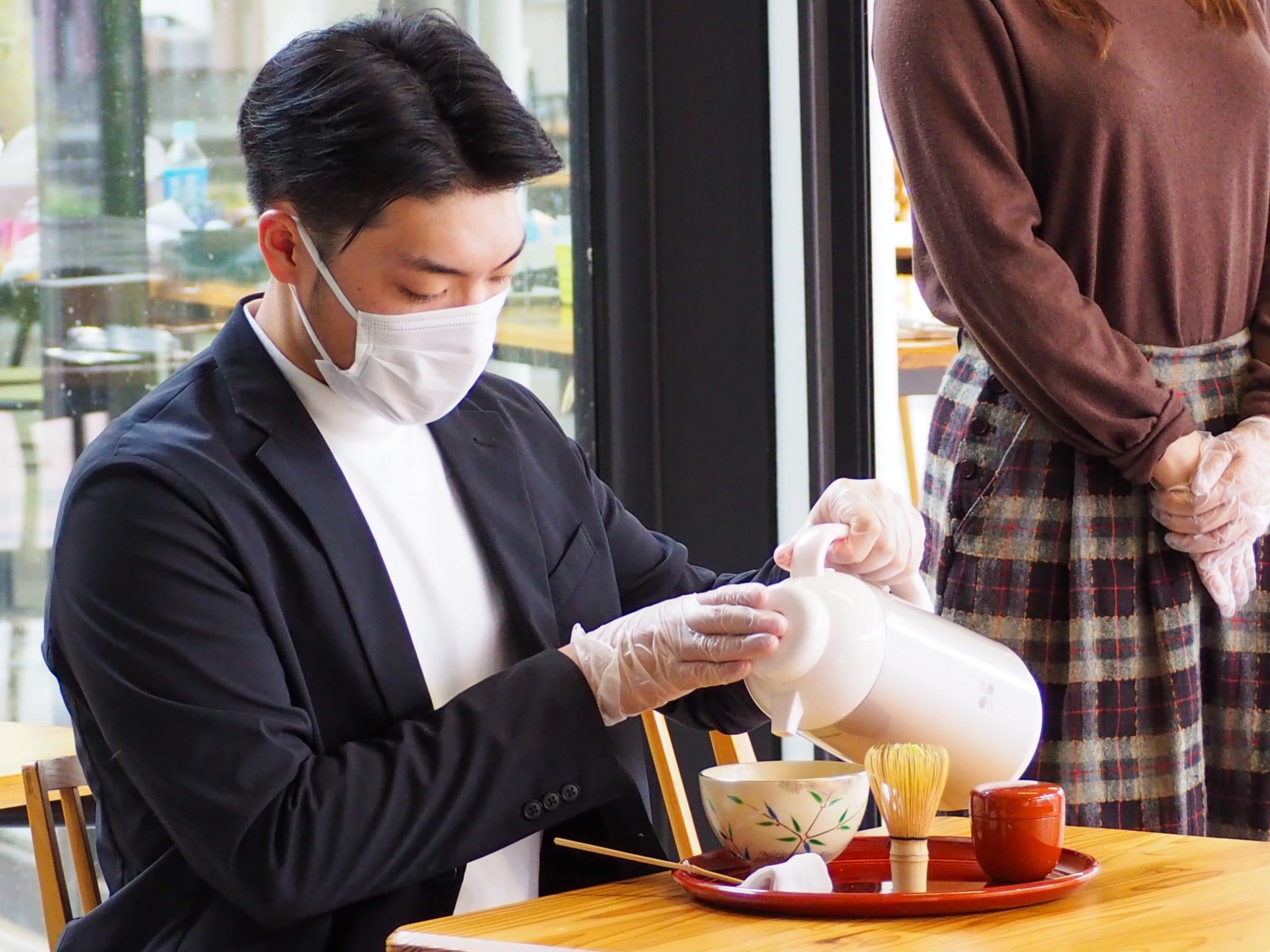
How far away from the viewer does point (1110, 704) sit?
5.22 feet

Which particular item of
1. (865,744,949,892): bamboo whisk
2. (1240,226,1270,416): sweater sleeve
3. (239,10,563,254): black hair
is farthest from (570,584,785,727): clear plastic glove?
(1240,226,1270,416): sweater sleeve

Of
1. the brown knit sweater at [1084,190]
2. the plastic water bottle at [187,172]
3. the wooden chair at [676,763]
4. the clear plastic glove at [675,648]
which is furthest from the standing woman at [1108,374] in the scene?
the plastic water bottle at [187,172]

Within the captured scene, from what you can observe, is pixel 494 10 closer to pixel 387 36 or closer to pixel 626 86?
pixel 626 86

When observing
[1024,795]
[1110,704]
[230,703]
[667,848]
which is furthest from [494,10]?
[1024,795]

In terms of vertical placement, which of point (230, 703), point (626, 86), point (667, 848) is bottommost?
point (667, 848)

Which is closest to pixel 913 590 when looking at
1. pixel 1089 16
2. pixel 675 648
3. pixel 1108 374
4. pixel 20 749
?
pixel 675 648

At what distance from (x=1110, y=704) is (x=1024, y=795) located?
60 cm

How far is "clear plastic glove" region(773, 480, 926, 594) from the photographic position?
1.27m

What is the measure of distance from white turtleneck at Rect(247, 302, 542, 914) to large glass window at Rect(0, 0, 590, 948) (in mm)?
933

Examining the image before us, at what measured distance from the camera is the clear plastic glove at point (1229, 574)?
1574 mm

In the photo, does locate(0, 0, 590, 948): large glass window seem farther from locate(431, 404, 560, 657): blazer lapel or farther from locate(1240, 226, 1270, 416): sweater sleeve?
locate(1240, 226, 1270, 416): sweater sleeve

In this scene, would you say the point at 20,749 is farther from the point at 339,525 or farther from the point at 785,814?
the point at 785,814

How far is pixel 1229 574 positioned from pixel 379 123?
92 centimetres

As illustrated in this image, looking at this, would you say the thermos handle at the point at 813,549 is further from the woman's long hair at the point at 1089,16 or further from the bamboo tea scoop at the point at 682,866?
the woman's long hair at the point at 1089,16
